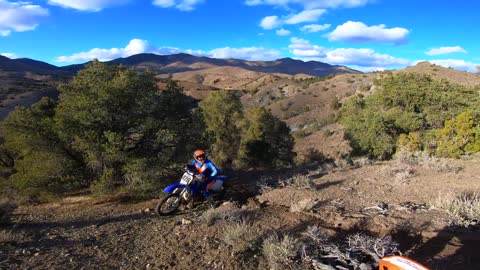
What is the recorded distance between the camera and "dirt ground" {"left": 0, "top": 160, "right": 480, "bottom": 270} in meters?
5.79

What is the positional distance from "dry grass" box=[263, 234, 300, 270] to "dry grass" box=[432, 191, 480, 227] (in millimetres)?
3558

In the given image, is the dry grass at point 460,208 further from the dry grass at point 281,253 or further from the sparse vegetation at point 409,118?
the sparse vegetation at point 409,118

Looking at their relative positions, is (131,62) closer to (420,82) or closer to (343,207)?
(420,82)

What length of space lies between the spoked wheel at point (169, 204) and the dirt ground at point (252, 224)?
0.16 m

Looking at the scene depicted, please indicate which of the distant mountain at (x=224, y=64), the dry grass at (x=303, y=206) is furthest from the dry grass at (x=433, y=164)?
the distant mountain at (x=224, y=64)

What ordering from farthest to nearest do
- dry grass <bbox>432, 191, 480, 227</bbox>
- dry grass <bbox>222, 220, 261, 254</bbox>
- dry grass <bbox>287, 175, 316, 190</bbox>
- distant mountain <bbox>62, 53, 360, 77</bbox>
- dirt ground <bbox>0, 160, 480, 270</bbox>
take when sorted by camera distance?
distant mountain <bbox>62, 53, 360, 77</bbox> → dry grass <bbox>287, 175, 316, 190</bbox> → dry grass <bbox>432, 191, 480, 227</bbox> → dry grass <bbox>222, 220, 261, 254</bbox> → dirt ground <bbox>0, 160, 480, 270</bbox>

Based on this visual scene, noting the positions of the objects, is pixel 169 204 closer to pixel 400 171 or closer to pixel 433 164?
pixel 400 171

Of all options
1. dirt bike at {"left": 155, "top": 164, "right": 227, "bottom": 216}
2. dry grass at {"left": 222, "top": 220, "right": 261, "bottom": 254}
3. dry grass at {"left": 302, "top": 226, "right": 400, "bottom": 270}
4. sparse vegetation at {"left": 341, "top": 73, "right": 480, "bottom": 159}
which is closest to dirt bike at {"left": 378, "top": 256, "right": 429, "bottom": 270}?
dry grass at {"left": 302, "top": 226, "right": 400, "bottom": 270}

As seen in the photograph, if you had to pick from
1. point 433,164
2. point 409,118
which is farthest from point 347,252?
point 409,118

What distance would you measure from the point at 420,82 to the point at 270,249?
66.8 ft

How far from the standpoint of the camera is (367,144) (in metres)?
20.4

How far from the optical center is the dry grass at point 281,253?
5.43 metres

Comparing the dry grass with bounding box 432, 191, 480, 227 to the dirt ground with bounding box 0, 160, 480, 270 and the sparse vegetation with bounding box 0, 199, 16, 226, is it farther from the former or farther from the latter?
the sparse vegetation with bounding box 0, 199, 16, 226

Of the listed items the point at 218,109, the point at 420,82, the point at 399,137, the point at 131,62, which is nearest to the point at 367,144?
the point at 399,137
